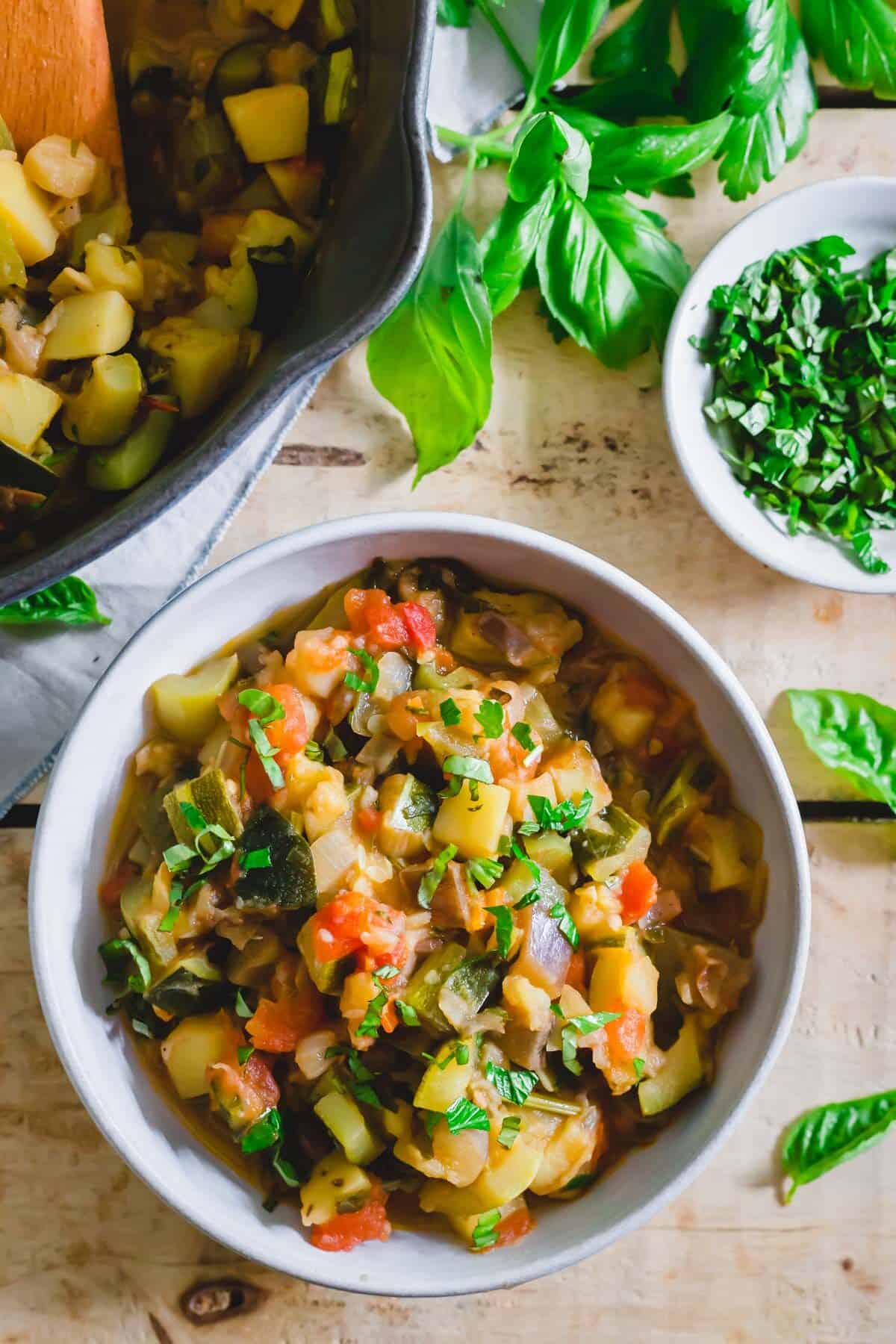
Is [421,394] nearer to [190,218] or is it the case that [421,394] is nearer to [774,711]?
[190,218]

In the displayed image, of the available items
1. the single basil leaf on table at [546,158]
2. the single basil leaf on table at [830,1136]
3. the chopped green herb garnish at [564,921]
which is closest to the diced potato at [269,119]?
the single basil leaf on table at [546,158]

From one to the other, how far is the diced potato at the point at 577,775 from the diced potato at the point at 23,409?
89cm

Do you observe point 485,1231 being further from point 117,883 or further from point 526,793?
point 117,883

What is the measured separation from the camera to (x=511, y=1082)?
170cm

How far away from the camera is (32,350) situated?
1726 mm

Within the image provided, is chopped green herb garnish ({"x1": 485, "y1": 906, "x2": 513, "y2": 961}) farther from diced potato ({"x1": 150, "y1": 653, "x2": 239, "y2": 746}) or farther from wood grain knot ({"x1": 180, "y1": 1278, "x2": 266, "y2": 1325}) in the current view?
wood grain knot ({"x1": 180, "y1": 1278, "x2": 266, "y2": 1325})

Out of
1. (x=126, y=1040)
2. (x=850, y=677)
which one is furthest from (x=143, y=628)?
(x=850, y=677)

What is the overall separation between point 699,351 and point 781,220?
0.28 metres

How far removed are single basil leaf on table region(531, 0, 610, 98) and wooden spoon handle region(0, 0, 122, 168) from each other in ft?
2.31

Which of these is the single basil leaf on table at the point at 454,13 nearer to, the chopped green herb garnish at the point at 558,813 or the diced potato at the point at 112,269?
the diced potato at the point at 112,269

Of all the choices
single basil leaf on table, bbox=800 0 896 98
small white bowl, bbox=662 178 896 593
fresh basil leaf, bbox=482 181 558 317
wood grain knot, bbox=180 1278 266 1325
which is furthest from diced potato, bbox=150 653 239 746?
single basil leaf on table, bbox=800 0 896 98

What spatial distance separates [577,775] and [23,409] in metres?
0.96

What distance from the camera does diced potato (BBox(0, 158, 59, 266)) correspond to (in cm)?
168

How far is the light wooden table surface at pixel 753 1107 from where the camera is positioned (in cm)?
211
